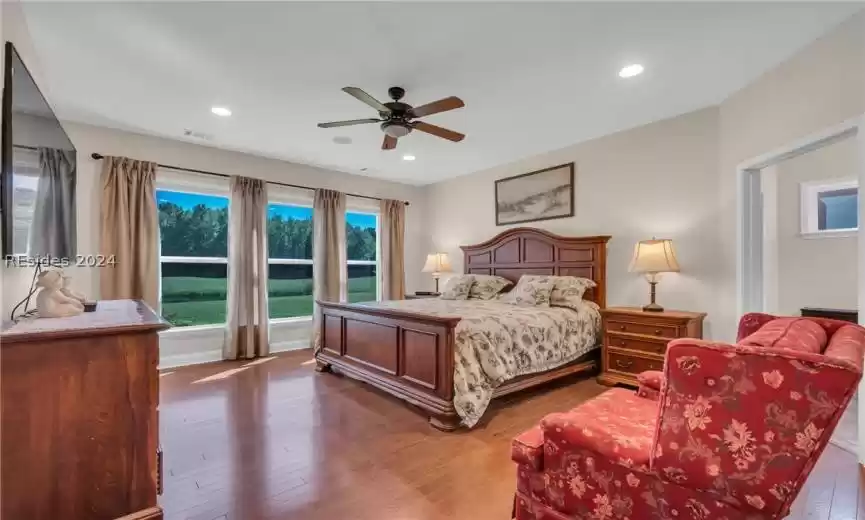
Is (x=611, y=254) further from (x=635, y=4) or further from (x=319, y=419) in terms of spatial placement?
(x=319, y=419)

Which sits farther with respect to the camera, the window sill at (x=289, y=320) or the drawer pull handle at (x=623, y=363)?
the window sill at (x=289, y=320)

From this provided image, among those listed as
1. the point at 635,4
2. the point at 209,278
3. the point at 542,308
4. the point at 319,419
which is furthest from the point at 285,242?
the point at 635,4

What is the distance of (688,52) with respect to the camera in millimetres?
2510

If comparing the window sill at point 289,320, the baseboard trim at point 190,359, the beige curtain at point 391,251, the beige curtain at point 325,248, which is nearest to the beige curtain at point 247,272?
the baseboard trim at point 190,359

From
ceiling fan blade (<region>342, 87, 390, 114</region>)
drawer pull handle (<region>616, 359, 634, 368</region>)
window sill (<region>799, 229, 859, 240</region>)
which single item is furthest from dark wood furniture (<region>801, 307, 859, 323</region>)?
ceiling fan blade (<region>342, 87, 390, 114</region>)

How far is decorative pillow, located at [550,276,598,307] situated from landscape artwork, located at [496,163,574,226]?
0.88 metres

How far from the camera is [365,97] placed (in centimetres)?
250

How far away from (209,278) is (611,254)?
4.87 m

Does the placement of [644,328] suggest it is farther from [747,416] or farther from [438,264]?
[438,264]

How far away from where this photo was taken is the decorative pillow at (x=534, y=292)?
12.8ft

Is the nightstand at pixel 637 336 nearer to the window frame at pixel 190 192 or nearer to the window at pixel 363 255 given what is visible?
the window at pixel 363 255

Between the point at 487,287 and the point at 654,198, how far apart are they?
2029 millimetres

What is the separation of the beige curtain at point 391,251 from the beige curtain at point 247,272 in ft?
5.91

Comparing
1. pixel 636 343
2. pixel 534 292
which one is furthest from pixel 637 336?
pixel 534 292
